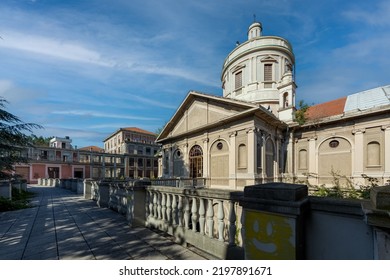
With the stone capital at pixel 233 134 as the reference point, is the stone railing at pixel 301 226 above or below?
below

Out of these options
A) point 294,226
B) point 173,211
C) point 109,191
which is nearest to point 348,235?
point 294,226

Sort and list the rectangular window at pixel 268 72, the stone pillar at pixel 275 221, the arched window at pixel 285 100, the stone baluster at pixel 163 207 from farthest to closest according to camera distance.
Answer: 1. the rectangular window at pixel 268 72
2. the arched window at pixel 285 100
3. the stone baluster at pixel 163 207
4. the stone pillar at pixel 275 221

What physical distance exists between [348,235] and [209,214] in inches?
77.0

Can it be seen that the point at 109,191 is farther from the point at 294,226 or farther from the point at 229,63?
the point at 229,63

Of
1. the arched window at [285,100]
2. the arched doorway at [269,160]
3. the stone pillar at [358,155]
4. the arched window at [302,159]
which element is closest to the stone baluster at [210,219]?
the arched doorway at [269,160]

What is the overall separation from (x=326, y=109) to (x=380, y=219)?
22496mm

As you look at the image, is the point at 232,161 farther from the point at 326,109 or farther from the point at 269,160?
the point at 326,109

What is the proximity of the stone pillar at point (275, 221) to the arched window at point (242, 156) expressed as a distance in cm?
1136

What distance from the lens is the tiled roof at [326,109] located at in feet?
60.7

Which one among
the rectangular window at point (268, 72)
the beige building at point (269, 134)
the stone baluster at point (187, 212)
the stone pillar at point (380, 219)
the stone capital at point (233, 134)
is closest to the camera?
the stone pillar at point (380, 219)

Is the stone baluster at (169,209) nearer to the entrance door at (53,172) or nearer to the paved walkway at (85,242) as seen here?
the paved walkway at (85,242)

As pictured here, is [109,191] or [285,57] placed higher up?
[285,57]

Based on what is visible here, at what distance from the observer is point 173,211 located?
3.97 m

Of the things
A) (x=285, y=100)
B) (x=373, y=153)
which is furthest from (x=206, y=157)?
(x=373, y=153)
